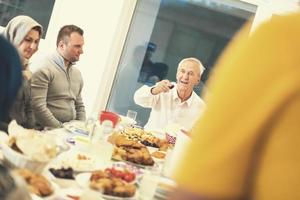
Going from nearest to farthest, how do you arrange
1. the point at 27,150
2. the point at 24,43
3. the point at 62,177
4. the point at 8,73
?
the point at 8,73 < the point at 27,150 < the point at 62,177 < the point at 24,43

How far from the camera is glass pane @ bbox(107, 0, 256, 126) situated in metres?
4.52

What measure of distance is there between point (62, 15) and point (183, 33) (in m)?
1.29

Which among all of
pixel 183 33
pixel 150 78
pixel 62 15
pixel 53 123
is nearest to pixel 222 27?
pixel 183 33

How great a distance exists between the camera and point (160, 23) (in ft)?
15.0

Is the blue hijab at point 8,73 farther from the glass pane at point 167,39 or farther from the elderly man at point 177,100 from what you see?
the glass pane at point 167,39

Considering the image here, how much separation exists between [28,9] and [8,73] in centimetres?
381

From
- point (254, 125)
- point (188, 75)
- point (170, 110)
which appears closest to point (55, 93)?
point (170, 110)

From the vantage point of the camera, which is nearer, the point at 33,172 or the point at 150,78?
the point at 33,172

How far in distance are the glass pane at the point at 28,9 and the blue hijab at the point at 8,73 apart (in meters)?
3.60

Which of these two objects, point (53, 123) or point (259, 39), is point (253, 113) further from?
point (53, 123)

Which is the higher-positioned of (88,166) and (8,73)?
(8,73)

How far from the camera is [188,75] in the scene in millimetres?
4062

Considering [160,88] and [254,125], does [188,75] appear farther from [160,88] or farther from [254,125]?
[254,125]

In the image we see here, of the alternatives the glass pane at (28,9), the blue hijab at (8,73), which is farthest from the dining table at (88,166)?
the glass pane at (28,9)
